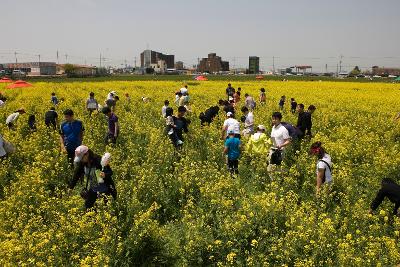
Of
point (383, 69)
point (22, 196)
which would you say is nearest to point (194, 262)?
point (22, 196)

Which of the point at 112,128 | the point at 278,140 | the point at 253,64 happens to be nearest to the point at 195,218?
the point at 278,140

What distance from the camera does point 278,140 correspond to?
9422mm

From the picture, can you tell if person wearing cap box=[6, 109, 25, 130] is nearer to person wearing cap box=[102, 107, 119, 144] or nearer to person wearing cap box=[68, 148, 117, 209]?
person wearing cap box=[102, 107, 119, 144]

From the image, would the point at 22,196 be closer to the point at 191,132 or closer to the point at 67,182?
the point at 67,182

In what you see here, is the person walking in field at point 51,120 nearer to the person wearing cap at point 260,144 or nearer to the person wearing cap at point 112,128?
the person wearing cap at point 112,128

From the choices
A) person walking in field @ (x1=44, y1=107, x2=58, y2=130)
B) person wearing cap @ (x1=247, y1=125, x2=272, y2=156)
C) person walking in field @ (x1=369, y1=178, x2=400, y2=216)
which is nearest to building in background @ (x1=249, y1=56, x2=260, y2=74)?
person walking in field @ (x1=44, y1=107, x2=58, y2=130)

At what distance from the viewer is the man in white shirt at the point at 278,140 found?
930 cm

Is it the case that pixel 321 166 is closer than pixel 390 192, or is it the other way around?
pixel 390 192

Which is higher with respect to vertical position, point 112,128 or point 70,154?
point 112,128

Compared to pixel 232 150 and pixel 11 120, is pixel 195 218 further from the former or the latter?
pixel 11 120

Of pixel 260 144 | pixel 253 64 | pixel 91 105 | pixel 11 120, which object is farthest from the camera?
pixel 253 64

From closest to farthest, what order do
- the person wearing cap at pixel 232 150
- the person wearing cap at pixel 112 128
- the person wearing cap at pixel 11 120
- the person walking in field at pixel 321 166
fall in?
the person walking in field at pixel 321 166
the person wearing cap at pixel 232 150
the person wearing cap at pixel 112 128
the person wearing cap at pixel 11 120

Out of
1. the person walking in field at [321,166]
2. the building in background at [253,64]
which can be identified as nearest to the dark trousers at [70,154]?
A: the person walking in field at [321,166]

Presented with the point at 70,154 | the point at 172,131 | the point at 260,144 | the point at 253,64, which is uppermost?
the point at 253,64
